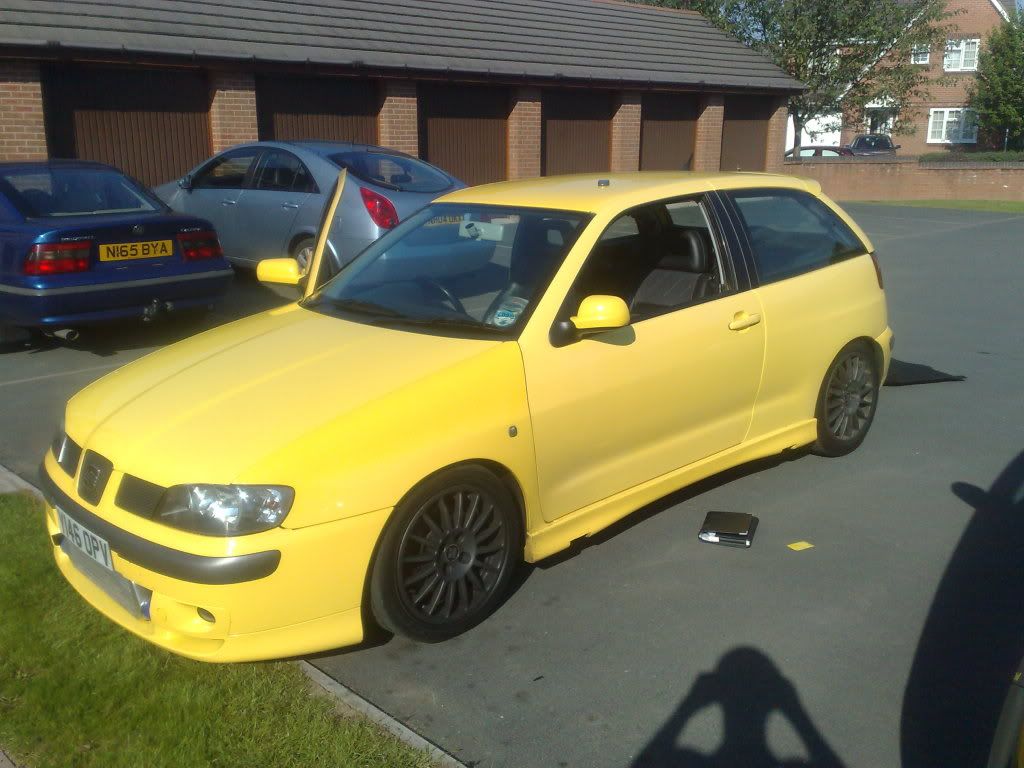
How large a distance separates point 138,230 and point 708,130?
17247 mm

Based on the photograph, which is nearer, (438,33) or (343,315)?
(343,315)

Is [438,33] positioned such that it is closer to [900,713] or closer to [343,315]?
[343,315]

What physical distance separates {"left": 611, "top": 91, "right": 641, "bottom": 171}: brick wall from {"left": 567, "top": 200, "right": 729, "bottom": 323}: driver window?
621 inches

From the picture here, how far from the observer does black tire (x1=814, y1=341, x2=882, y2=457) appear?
18.2 ft

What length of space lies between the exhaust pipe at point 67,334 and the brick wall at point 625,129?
46.1 feet

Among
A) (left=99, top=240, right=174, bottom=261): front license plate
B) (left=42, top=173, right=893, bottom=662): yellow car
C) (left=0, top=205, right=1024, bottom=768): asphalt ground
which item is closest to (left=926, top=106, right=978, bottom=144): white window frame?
(left=0, top=205, right=1024, bottom=768): asphalt ground

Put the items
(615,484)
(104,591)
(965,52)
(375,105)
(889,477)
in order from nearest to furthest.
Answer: (104,591), (615,484), (889,477), (375,105), (965,52)

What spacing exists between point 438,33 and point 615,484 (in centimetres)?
1536

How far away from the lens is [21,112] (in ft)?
41.2

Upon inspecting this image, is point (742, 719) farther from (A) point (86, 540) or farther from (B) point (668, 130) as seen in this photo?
(B) point (668, 130)

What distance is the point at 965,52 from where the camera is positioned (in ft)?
161

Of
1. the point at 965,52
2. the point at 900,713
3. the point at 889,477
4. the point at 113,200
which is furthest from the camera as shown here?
the point at 965,52

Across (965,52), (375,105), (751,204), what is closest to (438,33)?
(375,105)

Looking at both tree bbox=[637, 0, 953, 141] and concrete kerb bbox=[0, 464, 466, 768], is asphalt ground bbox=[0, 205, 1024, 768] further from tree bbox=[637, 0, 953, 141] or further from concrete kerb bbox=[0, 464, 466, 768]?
tree bbox=[637, 0, 953, 141]
